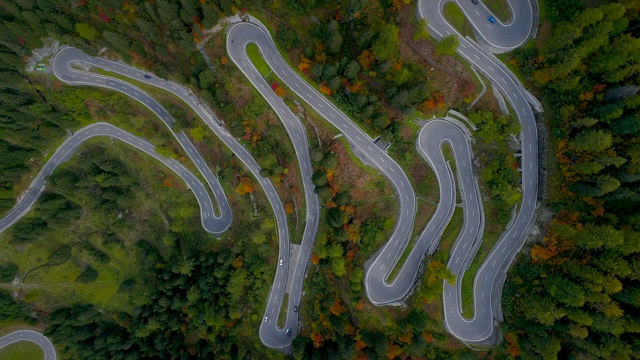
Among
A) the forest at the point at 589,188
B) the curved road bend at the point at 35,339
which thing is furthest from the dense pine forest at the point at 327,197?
the curved road bend at the point at 35,339

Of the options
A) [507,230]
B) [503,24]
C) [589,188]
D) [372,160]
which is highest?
[503,24]

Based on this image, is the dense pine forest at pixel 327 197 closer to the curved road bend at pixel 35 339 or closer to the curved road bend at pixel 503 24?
the curved road bend at pixel 503 24

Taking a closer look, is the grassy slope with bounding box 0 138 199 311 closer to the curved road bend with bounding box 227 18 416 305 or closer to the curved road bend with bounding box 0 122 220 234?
the curved road bend with bounding box 0 122 220 234

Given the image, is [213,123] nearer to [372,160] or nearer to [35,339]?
[372,160]

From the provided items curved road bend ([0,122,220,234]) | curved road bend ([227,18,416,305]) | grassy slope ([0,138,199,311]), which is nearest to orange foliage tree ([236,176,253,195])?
curved road bend ([0,122,220,234])

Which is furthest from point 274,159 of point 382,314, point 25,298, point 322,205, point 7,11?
point 25,298

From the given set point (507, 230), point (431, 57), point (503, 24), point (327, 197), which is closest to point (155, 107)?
point (327, 197)
